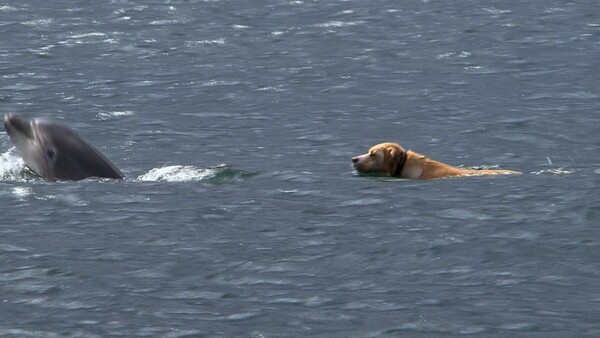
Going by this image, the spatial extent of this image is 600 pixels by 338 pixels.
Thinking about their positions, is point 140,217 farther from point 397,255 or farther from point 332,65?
point 332,65

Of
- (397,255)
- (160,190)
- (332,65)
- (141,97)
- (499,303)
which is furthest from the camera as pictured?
(332,65)

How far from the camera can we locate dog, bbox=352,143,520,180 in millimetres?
21453

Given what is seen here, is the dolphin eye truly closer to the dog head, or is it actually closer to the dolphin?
the dolphin

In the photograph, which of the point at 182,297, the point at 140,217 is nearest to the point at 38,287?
the point at 182,297

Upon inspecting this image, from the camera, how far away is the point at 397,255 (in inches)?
652

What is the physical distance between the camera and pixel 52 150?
→ 2002cm

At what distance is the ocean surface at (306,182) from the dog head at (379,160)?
0.27m

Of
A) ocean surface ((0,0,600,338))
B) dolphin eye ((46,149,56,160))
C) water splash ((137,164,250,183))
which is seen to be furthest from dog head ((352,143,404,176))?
dolphin eye ((46,149,56,160))

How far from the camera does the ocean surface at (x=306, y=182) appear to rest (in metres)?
14.8

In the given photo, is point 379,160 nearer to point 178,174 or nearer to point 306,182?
point 306,182

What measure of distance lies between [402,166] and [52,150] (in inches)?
198

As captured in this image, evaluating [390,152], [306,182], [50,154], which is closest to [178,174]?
[306,182]

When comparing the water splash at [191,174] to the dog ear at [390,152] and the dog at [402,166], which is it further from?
the dog ear at [390,152]

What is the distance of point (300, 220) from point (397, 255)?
2.26 m
